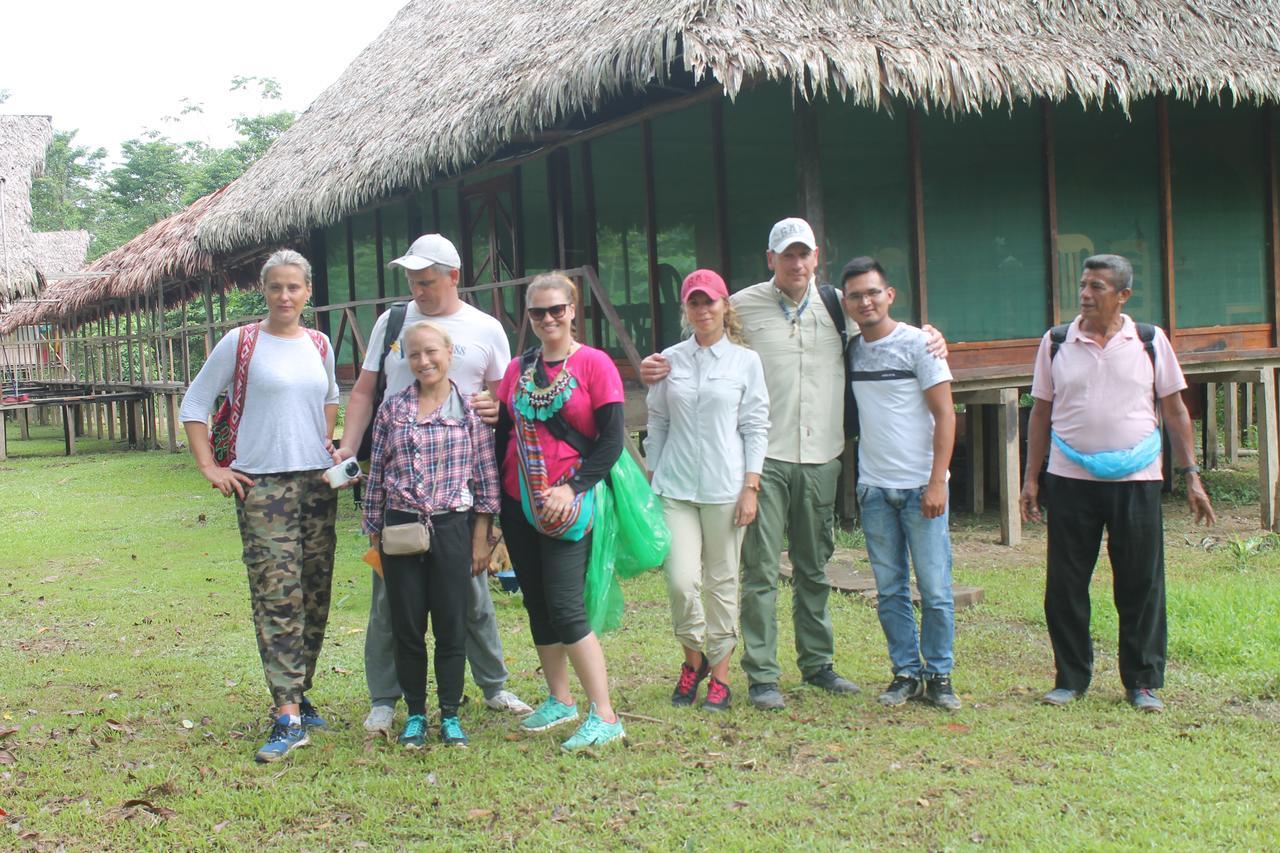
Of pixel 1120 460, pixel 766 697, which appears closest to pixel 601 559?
pixel 766 697

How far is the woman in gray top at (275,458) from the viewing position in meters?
4.17

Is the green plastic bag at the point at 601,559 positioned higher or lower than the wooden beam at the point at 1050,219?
lower

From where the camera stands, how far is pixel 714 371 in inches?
171

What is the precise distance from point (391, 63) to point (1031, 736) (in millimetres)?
11600

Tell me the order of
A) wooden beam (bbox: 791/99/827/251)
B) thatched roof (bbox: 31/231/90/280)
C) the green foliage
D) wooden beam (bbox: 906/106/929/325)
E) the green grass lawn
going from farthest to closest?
the green foliage → thatched roof (bbox: 31/231/90/280) → wooden beam (bbox: 906/106/929/325) → wooden beam (bbox: 791/99/827/251) → the green grass lawn

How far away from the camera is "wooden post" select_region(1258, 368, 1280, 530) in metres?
8.43

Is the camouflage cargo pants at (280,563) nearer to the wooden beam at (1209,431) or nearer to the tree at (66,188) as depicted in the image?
the wooden beam at (1209,431)

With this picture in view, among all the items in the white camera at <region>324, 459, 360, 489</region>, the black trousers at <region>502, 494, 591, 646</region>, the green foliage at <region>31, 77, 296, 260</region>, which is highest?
the green foliage at <region>31, 77, 296, 260</region>

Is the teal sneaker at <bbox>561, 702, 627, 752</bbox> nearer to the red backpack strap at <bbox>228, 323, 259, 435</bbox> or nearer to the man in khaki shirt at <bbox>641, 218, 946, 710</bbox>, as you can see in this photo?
the man in khaki shirt at <bbox>641, 218, 946, 710</bbox>

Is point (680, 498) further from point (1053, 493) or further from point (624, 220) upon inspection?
point (624, 220)

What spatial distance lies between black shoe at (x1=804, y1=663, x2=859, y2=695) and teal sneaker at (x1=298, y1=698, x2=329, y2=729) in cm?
184

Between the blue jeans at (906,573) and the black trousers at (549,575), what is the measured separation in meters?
1.14

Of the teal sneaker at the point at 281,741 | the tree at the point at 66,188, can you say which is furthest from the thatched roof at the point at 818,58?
the tree at the point at 66,188

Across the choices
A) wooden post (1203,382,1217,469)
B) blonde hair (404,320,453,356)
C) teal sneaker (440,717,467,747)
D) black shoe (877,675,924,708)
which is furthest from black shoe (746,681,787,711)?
wooden post (1203,382,1217,469)
